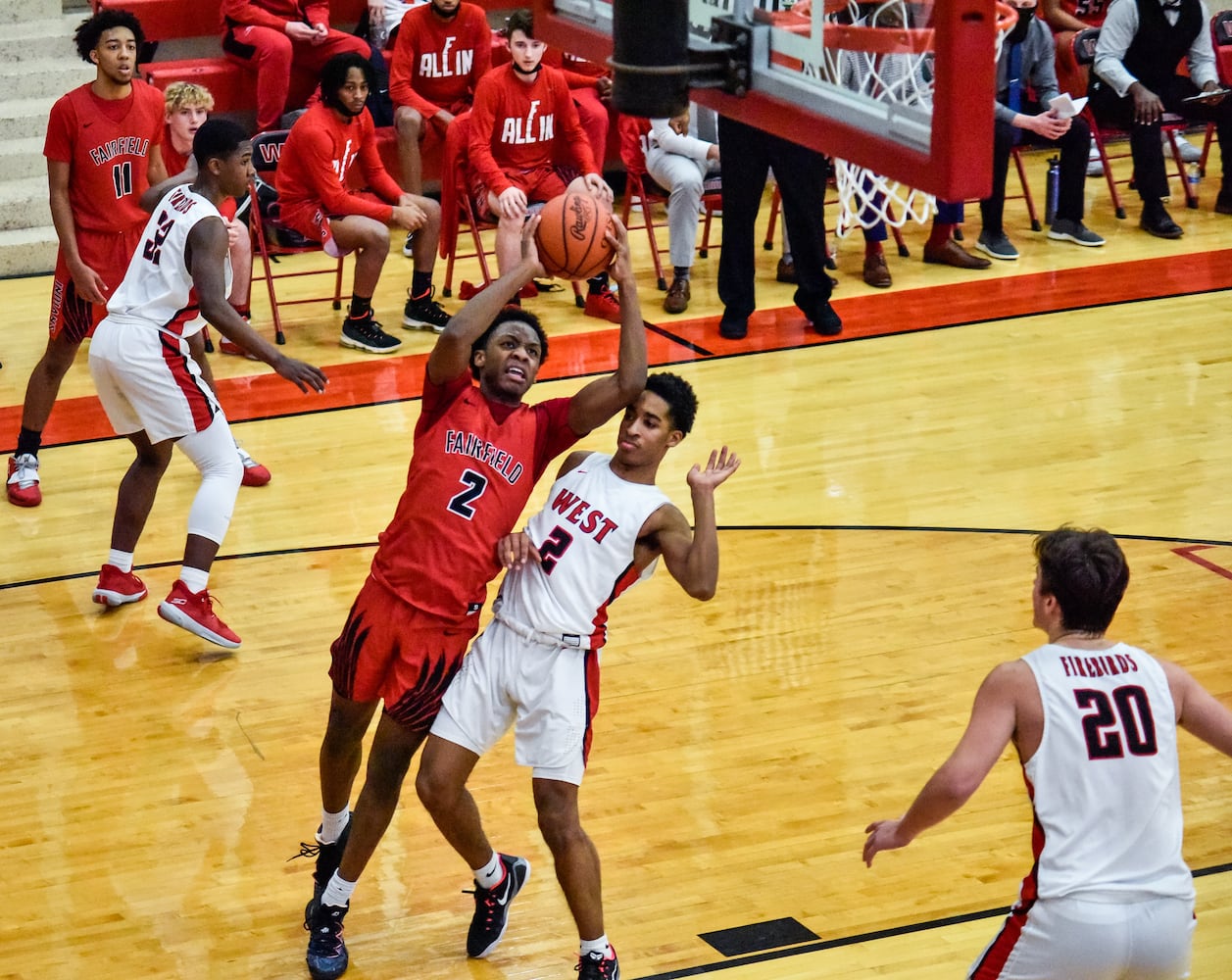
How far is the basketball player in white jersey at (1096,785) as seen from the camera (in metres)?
3.30

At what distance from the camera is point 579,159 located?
9836 mm

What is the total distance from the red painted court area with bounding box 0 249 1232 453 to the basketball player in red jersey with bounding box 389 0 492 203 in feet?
6.11

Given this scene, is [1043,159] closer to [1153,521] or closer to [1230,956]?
[1153,521]

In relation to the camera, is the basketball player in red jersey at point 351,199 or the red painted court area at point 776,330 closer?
the red painted court area at point 776,330

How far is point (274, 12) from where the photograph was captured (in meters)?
10.9

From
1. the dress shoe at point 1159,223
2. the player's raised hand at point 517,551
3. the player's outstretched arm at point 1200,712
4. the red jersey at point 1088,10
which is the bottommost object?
the dress shoe at point 1159,223

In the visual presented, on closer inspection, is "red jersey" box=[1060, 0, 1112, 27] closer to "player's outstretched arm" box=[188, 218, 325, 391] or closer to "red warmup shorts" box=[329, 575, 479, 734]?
"player's outstretched arm" box=[188, 218, 325, 391]

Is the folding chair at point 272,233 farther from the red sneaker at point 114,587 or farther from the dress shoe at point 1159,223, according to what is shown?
the dress shoe at point 1159,223

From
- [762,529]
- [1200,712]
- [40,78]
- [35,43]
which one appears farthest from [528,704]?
[35,43]

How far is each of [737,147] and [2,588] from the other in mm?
4537

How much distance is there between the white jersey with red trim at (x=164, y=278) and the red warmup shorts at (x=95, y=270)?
1.22m

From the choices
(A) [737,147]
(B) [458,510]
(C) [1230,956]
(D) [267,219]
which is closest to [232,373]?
(D) [267,219]

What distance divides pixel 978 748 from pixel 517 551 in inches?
56.7

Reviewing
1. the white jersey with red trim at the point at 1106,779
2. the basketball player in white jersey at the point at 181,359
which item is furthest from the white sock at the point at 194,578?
the white jersey with red trim at the point at 1106,779
